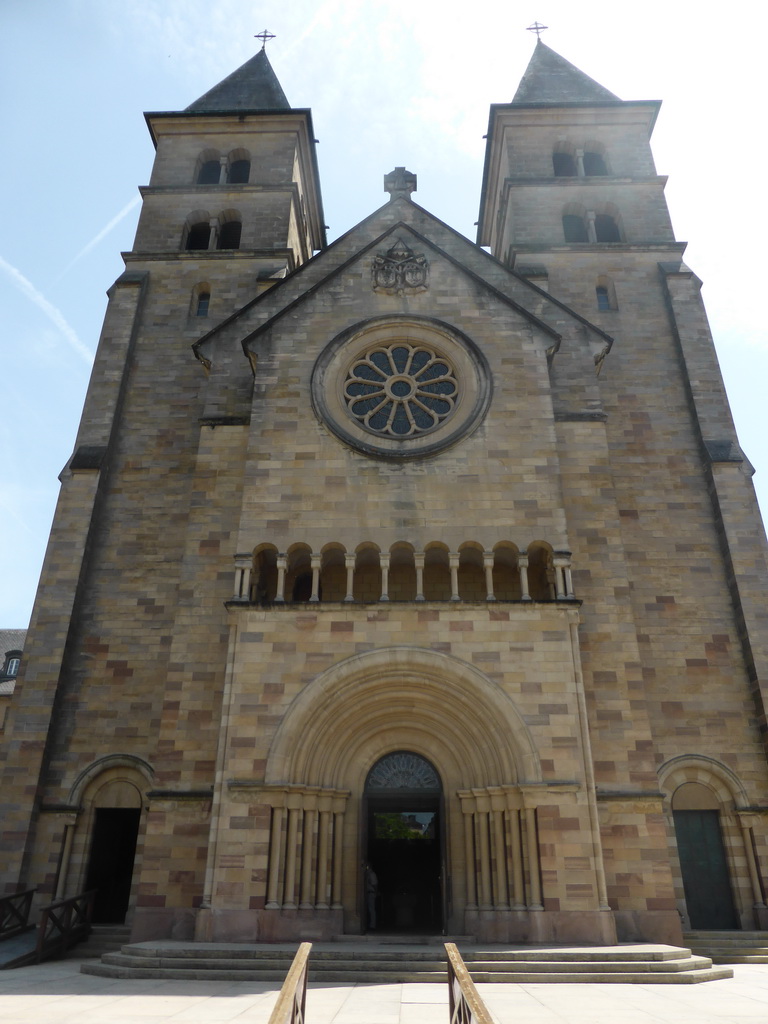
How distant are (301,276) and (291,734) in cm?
1422

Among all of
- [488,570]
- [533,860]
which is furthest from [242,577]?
[533,860]

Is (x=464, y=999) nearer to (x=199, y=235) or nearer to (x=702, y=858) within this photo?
(x=702, y=858)

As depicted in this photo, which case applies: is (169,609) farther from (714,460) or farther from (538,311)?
(714,460)

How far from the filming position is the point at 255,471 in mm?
19609

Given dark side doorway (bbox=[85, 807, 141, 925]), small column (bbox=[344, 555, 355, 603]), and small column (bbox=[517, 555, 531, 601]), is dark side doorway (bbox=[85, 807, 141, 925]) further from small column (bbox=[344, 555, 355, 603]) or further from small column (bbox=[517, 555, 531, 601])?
small column (bbox=[517, 555, 531, 601])

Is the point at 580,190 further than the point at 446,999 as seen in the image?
Yes

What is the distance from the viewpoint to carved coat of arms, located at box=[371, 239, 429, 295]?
22188mm

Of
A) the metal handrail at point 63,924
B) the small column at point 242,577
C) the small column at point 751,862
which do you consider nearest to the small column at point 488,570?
the small column at point 242,577

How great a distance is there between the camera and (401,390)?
2136cm

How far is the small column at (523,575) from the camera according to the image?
17750 millimetres

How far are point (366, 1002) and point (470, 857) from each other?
6.64 metres

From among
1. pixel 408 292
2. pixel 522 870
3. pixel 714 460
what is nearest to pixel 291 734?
pixel 522 870

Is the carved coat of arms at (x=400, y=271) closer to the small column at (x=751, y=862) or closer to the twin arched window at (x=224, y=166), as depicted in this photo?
the twin arched window at (x=224, y=166)

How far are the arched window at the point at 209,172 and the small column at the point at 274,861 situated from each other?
2434 cm
